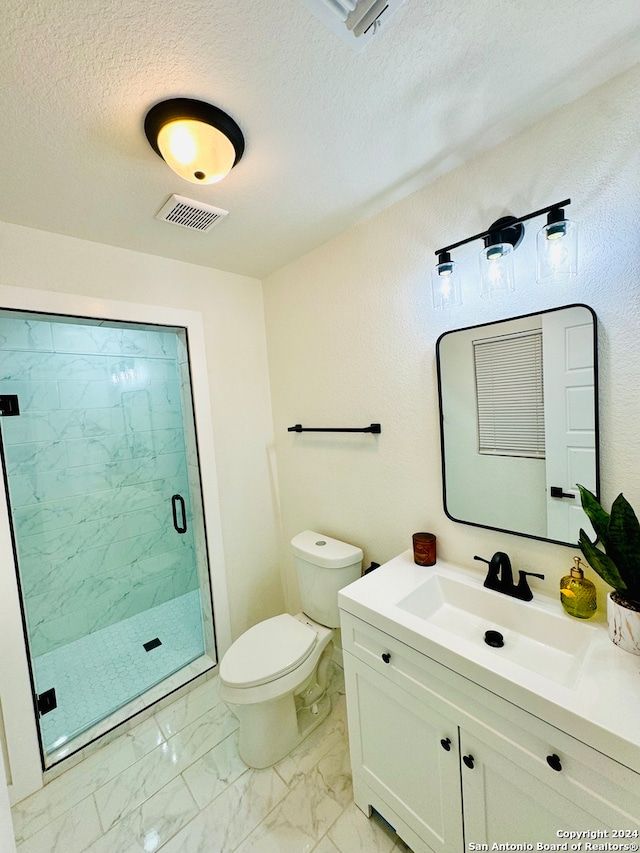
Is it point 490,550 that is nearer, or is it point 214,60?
point 214,60

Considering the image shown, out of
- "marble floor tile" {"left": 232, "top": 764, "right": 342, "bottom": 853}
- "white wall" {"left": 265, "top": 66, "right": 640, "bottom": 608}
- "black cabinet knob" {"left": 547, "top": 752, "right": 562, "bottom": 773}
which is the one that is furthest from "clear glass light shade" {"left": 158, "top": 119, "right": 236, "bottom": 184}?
"marble floor tile" {"left": 232, "top": 764, "right": 342, "bottom": 853}

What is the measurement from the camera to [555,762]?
2.38 ft

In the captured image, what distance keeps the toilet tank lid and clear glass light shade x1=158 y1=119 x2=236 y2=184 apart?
157cm

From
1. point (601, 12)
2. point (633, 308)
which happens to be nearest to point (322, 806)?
point (633, 308)

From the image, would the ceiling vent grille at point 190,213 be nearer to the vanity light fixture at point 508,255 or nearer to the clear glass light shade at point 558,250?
the vanity light fixture at point 508,255

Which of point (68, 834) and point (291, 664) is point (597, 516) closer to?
point (291, 664)

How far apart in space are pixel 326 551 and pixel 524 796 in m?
Answer: 1.02

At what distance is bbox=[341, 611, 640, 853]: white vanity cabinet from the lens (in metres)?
0.70

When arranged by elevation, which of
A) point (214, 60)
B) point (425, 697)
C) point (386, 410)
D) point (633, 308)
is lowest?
point (425, 697)

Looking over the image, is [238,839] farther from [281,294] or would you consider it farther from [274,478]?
[281,294]

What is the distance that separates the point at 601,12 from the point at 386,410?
3.99 feet

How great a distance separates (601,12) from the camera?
2.48 ft

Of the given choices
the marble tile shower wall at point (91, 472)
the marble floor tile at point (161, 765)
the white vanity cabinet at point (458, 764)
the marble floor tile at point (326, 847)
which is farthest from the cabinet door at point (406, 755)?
the marble tile shower wall at point (91, 472)

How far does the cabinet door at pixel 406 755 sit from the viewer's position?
3.09 ft
